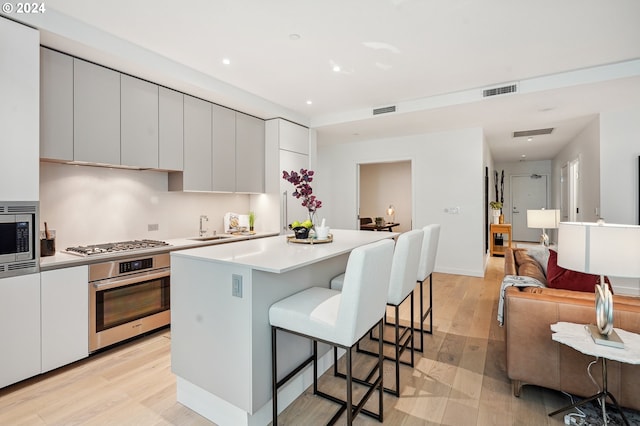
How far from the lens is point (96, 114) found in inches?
111

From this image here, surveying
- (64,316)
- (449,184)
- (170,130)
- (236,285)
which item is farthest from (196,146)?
(449,184)

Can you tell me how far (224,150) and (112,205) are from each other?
1.42 m

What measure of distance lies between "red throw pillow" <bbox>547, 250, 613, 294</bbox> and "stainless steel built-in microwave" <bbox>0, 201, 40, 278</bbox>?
11.9 feet

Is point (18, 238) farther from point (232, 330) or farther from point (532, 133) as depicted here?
point (532, 133)

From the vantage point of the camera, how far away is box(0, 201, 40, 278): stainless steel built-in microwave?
211 cm

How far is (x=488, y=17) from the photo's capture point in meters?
2.40

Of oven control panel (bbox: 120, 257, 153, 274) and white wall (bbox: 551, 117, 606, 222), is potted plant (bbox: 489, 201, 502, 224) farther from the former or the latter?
oven control panel (bbox: 120, 257, 153, 274)

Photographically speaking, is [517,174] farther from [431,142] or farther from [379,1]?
[379,1]

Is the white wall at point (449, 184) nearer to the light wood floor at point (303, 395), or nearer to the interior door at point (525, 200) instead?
the light wood floor at point (303, 395)

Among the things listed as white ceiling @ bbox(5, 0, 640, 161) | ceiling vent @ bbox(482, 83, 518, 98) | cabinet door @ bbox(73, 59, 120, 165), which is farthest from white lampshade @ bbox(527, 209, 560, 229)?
cabinet door @ bbox(73, 59, 120, 165)

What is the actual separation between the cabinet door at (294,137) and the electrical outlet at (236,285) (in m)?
3.22

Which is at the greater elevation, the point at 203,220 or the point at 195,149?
the point at 195,149

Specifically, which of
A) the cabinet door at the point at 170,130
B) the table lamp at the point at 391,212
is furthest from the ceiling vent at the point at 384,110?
the table lamp at the point at 391,212

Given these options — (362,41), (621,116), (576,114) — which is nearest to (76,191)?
(362,41)
